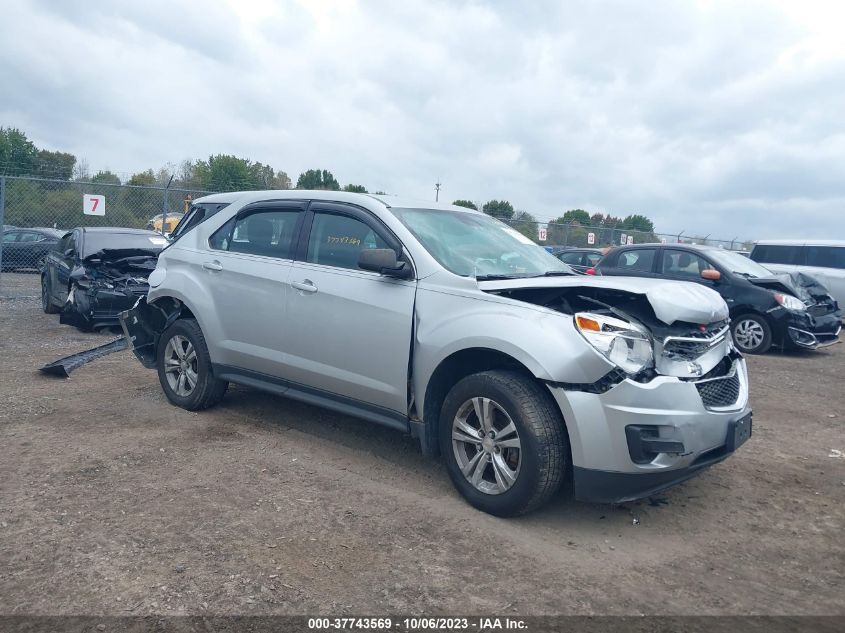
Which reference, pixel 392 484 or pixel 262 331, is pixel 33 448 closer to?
pixel 262 331

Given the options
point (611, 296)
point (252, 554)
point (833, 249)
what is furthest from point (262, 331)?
point (833, 249)

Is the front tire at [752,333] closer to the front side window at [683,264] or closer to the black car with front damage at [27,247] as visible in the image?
the front side window at [683,264]

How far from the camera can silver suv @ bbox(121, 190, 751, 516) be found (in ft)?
11.9

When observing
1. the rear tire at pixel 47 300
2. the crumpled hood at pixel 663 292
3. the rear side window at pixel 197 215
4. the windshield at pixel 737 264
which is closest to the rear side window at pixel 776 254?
the windshield at pixel 737 264

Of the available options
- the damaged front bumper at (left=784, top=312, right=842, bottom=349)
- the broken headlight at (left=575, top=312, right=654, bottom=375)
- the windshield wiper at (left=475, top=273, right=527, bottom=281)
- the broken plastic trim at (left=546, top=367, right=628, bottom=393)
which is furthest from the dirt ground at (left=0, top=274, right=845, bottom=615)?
the damaged front bumper at (left=784, top=312, right=842, bottom=349)

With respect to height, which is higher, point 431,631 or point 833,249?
point 833,249

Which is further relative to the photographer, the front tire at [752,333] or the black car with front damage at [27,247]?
the black car with front damage at [27,247]

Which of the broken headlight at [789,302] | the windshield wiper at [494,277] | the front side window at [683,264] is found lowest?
the broken headlight at [789,302]

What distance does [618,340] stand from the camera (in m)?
3.68

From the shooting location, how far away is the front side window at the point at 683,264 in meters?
10.6

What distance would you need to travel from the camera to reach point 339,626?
9.42 feet

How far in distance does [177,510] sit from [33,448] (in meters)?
1.68

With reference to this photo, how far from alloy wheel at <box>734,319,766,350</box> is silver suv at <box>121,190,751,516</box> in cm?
612

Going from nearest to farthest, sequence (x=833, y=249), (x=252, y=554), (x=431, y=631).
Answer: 1. (x=431, y=631)
2. (x=252, y=554)
3. (x=833, y=249)
